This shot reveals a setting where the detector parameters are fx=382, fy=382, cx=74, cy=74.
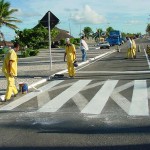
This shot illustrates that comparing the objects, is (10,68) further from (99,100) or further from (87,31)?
(87,31)

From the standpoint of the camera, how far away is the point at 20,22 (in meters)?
62.5

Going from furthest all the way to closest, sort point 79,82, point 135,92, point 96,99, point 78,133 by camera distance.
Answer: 1. point 79,82
2. point 135,92
3. point 96,99
4. point 78,133

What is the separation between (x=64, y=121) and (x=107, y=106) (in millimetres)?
1832

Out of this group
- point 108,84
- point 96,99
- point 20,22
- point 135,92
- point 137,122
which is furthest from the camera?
point 20,22

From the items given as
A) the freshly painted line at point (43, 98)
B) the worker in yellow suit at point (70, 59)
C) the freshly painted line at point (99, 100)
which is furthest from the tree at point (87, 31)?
the freshly painted line at point (43, 98)

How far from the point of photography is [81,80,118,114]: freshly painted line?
29.9 feet

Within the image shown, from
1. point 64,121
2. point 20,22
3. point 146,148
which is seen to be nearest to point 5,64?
point 64,121

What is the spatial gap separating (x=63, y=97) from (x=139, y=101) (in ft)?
7.75

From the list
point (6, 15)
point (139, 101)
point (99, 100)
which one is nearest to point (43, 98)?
point (99, 100)

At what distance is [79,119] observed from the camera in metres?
8.17

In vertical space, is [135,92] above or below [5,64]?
below

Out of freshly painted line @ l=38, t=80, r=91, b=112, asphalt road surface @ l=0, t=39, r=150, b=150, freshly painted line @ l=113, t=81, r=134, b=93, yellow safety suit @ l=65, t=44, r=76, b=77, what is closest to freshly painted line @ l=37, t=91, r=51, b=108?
asphalt road surface @ l=0, t=39, r=150, b=150

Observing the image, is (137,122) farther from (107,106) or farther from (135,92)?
(135,92)

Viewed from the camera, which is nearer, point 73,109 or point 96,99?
point 73,109
